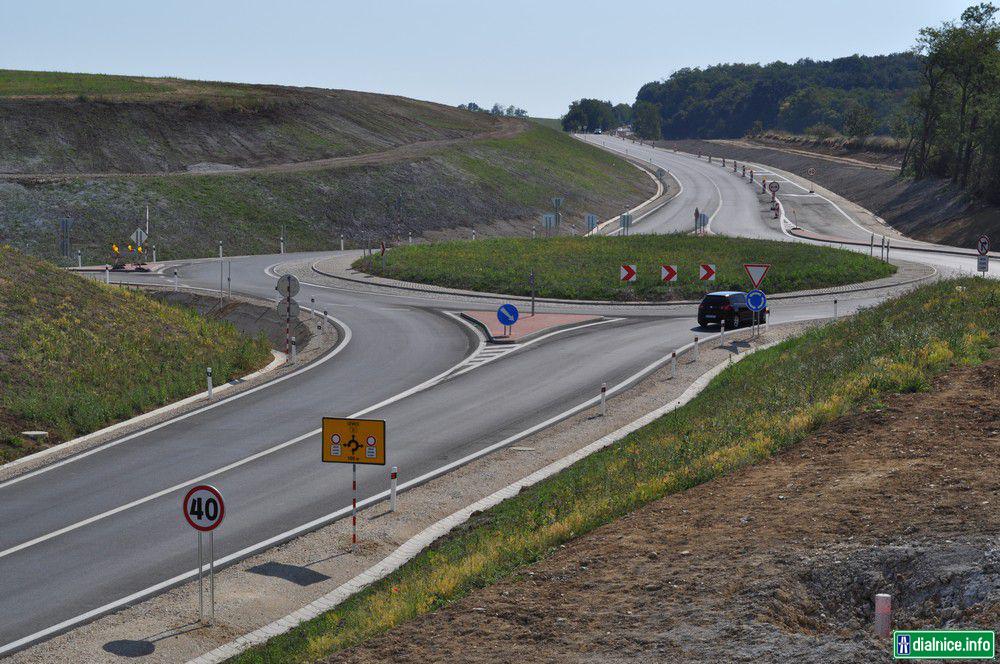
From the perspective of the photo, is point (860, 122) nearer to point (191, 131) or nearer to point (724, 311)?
point (191, 131)

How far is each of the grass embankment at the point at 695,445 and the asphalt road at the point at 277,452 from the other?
360 centimetres

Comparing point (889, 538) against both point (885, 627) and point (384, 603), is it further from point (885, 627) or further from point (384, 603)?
point (384, 603)

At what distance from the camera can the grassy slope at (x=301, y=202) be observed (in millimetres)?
63906

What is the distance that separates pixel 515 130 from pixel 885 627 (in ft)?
385

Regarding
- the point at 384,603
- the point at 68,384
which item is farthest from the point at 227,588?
the point at 68,384

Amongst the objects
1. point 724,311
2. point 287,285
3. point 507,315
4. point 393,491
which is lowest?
point 393,491

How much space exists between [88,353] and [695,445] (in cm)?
2024

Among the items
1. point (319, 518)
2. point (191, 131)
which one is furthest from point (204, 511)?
point (191, 131)

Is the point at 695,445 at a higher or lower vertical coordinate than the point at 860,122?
lower

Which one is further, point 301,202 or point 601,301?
point 301,202

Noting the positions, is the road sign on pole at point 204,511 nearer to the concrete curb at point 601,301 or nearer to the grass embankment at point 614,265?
the concrete curb at point 601,301

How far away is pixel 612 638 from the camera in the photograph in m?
11.2

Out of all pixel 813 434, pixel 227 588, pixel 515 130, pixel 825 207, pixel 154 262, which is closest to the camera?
pixel 227 588

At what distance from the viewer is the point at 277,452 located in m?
23.8
